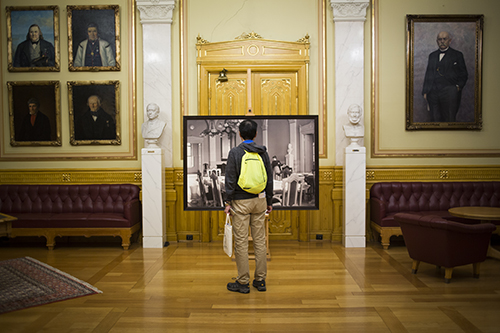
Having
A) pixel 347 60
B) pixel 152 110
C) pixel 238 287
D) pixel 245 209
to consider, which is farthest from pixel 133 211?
pixel 347 60

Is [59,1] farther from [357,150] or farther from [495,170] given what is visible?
[495,170]

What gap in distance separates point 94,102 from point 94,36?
1.12 meters

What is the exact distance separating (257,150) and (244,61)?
115 inches

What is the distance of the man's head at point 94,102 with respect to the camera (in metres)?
6.30

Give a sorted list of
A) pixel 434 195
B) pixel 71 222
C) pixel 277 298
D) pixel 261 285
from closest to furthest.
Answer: pixel 277 298, pixel 261 285, pixel 71 222, pixel 434 195

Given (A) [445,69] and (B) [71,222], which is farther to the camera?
(A) [445,69]

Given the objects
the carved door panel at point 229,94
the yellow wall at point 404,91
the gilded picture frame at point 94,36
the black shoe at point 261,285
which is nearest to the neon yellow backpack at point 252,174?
the black shoe at point 261,285

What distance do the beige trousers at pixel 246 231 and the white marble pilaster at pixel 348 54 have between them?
2818 mm

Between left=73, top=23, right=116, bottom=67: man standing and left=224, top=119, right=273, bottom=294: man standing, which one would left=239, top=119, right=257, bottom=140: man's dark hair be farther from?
left=73, top=23, right=116, bottom=67: man standing

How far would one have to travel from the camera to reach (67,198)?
622 cm

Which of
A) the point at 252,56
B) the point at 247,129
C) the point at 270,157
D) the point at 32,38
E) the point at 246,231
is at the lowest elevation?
the point at 246,231

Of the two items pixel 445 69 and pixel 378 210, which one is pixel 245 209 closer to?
Answer: pixel 378 210

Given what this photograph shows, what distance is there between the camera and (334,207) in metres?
6.25

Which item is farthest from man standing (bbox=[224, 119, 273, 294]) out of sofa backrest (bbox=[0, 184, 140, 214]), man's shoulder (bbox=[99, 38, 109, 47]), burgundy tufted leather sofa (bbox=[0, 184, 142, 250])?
man's shoulder (bbox=[99, 38, 109, 47])
